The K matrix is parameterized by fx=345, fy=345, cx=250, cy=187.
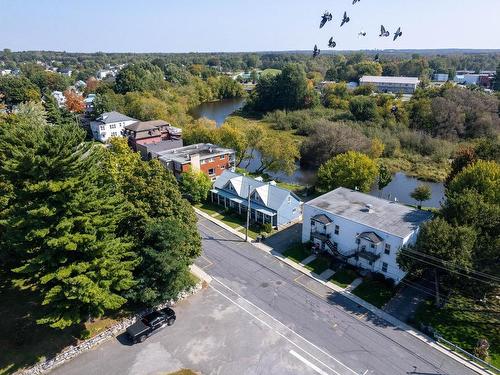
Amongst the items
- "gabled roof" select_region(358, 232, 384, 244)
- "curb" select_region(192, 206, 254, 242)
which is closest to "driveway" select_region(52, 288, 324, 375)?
"gabled roof" select_region(358, 232, 384, 244)

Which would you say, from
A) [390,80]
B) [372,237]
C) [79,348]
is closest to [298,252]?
[372,237]

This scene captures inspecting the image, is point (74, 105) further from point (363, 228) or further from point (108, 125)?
point (363, 228)

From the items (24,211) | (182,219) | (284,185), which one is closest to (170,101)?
(284,185)

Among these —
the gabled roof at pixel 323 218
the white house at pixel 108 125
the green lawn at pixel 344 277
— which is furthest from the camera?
the white house at pixel 108 125

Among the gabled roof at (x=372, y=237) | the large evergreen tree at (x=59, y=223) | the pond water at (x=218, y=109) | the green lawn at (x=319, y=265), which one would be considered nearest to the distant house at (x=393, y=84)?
the pond water at (x=218, y=109)

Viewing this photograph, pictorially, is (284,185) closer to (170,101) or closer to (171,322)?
(171,322)

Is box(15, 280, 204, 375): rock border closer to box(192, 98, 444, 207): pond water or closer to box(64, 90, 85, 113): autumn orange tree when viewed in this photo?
box(192, 98, 444, 207): pond water

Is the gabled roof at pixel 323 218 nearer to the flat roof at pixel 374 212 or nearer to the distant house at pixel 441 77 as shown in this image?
the flat roof at pixel 374 212
